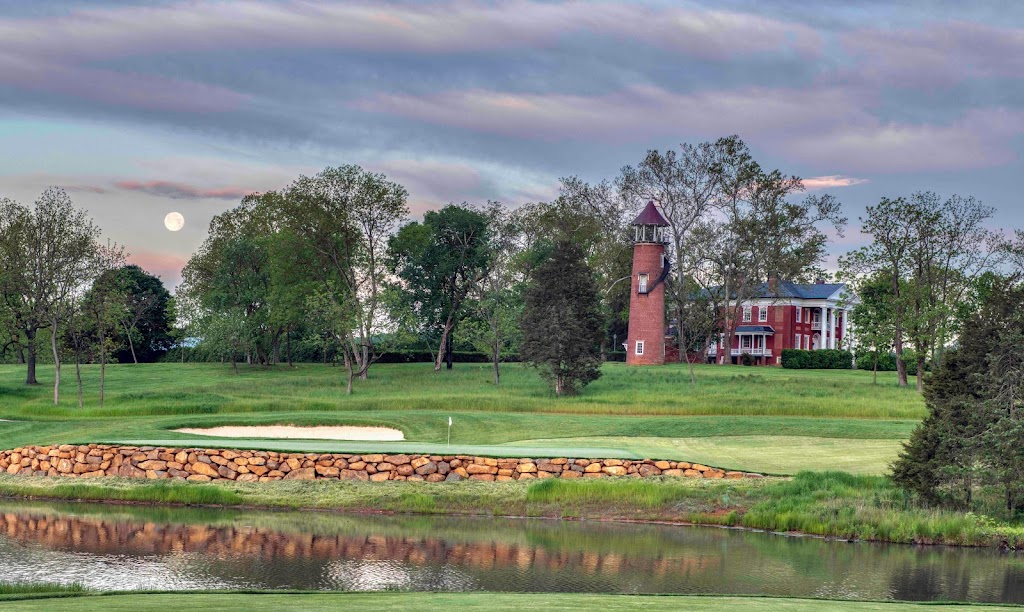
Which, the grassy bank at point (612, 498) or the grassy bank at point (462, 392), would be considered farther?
the grassy bank at point (462, 392)

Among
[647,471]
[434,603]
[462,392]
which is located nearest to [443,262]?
[462,392]

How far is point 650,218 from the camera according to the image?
78.4 meters

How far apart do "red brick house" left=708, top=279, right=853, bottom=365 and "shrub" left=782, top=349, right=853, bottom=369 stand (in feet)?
51.2

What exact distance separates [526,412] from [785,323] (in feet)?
207

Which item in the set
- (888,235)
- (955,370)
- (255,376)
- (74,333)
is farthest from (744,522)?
(255,376)

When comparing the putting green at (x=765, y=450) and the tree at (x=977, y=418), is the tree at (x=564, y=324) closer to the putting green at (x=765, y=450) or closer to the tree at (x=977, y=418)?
the putting green at (x=765, y=450)

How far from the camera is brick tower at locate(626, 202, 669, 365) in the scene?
7812 centimetres

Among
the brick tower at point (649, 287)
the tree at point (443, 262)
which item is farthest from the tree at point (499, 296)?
the brick tower at point (649, 287)

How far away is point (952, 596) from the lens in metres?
16.1

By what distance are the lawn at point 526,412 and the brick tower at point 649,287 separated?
6011 mm

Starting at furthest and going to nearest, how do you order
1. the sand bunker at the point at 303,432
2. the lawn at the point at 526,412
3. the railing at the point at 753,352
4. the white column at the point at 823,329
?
the white column at the point at 823,329 < the railing at the point at 753,352 < the sand bunker at the point at 303,432 < the lawn at the point at 526,412

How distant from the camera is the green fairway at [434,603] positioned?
1122cm

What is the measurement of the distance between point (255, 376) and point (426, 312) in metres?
13.2

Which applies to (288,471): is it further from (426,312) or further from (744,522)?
(426,312)
